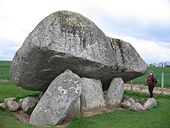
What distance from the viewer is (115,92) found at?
19.8 metres

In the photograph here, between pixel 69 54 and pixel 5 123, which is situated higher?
pixel 69 54

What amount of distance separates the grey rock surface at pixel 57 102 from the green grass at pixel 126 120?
68 centimetres

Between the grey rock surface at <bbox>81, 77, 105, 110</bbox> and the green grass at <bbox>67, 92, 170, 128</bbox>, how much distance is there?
92 cm

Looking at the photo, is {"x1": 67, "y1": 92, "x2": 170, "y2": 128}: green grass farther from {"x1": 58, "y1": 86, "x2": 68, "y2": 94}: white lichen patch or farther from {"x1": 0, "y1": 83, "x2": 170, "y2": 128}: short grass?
{"x1": 58, "y1": 86, "x2": 68, "y2": 94}: white lichen patch

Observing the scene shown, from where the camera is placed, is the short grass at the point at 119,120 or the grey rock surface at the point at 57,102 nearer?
the short grass at the point at 119,120

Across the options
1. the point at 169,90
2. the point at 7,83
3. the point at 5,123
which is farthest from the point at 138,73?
the point at 7,83

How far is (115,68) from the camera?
19.0 meters

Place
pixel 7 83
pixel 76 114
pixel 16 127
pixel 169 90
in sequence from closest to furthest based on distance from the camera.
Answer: pixel 16 127, pixel 76 114, pixel 169 90, pixel 7 83

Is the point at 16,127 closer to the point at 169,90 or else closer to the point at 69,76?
the point at 69,76

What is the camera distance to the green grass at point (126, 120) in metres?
15.8

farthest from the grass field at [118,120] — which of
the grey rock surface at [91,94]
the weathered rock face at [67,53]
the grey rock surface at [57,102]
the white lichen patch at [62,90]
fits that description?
the weathered rock face at [67,53]

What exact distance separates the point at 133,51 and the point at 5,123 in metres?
7.56

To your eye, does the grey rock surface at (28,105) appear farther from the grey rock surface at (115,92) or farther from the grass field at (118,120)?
the grey rock surface at (115,92)

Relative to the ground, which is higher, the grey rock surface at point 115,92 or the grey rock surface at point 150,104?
the grey rock surface at point 115,92
